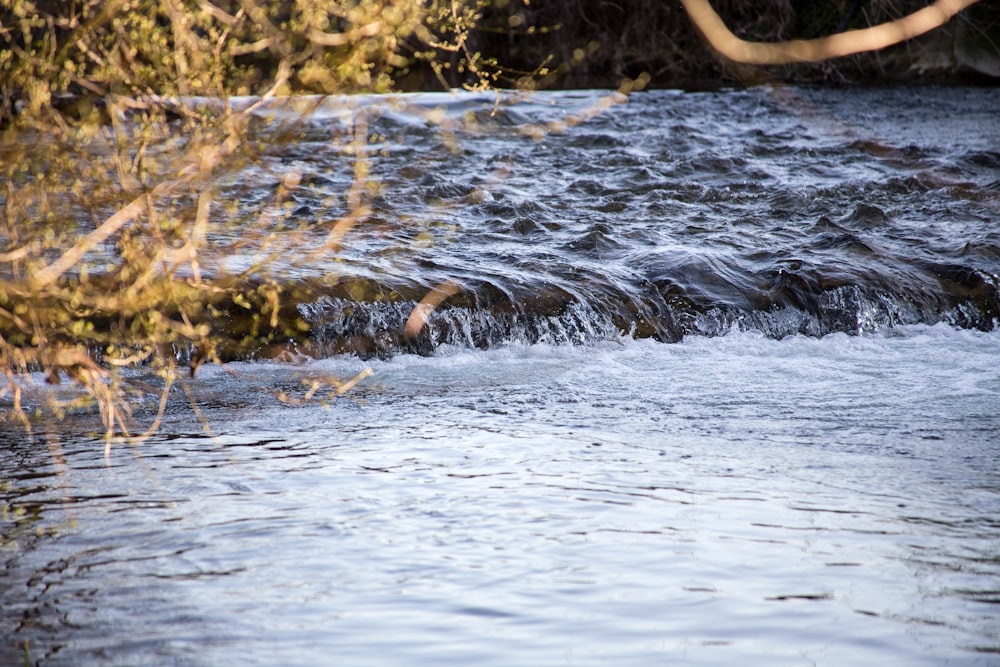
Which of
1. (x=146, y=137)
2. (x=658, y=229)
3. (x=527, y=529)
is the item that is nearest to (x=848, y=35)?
(x=527, y=529)

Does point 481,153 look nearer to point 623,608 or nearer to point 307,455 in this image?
point 307,455

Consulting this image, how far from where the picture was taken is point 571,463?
5621 millimetres

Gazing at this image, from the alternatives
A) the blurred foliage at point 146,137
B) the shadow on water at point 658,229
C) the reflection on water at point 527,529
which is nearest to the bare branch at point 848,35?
the blurred foliage at point 146,137

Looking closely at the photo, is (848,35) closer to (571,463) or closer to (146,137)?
(146,137)

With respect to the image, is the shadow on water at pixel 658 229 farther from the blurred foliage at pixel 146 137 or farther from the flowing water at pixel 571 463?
the blurred foliage at pixel 146 137

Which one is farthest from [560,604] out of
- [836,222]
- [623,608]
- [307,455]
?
[836,222]

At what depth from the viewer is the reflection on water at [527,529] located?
380 cm

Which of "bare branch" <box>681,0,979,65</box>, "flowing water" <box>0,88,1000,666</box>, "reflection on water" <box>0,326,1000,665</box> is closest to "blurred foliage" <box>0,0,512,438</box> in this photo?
"flowing water" <box>0,88,1000,666</box>

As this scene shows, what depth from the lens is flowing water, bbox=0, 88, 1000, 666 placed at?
3881mm

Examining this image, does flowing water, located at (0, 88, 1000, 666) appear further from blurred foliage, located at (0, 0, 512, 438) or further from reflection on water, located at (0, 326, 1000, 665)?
blurred foliage, located at (0, 0, 512, 438)

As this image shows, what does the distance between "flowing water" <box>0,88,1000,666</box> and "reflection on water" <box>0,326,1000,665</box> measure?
2 centimetres

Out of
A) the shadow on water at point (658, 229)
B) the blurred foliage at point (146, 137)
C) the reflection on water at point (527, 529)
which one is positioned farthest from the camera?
the shadow on water at point (658, 229)

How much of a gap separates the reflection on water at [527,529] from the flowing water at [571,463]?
0.05ft

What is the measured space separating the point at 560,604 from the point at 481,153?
10.9m
